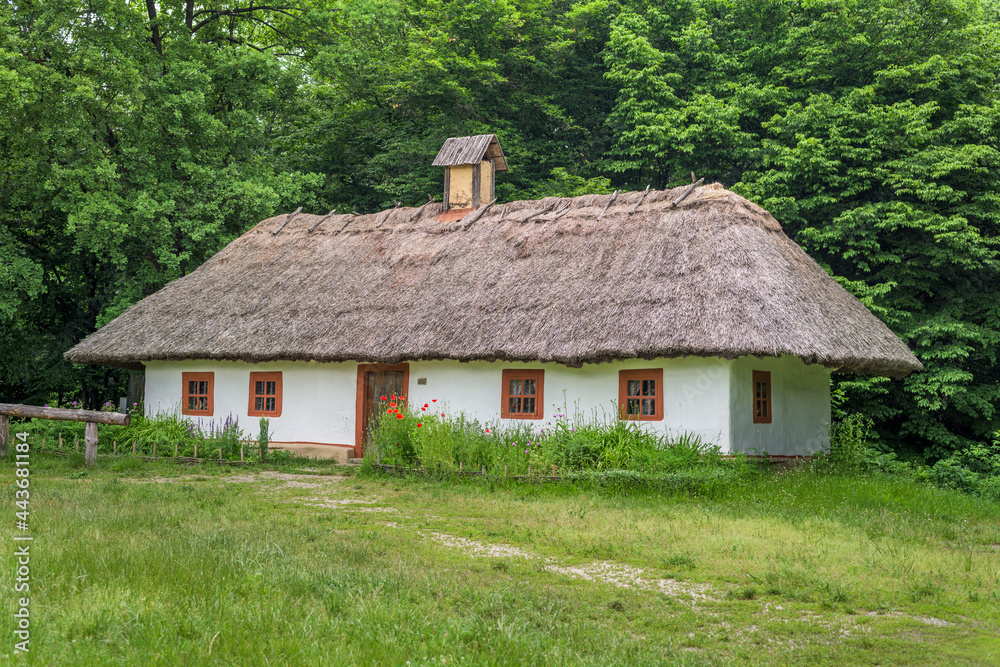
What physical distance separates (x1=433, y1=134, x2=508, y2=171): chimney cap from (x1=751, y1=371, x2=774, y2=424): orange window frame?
844cm

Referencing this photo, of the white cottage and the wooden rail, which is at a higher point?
the white cottage

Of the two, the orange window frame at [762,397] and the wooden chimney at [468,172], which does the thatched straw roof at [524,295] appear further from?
the orange window frame at [762,397]

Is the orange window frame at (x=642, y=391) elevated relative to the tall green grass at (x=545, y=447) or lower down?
elevated

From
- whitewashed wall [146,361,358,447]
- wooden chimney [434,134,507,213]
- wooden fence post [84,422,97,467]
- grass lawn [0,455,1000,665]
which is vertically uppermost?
wooden chimney [434,134,507,213]

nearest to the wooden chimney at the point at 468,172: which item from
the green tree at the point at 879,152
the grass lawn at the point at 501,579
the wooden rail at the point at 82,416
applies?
the green tree at the point at 879,152

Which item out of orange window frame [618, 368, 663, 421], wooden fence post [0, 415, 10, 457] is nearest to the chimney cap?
orange window frame [618, 368, 663, 421]

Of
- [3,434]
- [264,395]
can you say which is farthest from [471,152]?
[3,434]

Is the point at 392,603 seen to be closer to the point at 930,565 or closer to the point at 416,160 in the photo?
the point at 930,565

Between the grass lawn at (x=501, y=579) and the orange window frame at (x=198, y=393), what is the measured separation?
6.26 meters

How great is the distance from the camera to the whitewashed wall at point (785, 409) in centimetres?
1262

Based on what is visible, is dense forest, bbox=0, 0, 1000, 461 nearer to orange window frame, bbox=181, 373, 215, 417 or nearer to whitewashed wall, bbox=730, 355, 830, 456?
whitewashed wall, bbox=730, 355, 830, 456

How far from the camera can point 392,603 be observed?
16.6 feet

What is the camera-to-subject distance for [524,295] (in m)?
14.3

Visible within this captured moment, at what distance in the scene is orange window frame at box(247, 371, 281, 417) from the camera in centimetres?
1614
